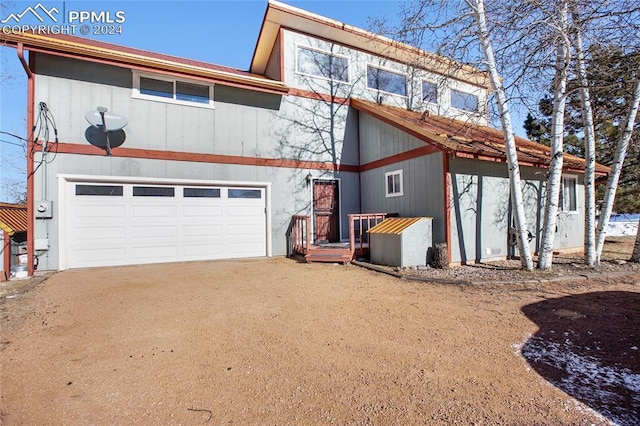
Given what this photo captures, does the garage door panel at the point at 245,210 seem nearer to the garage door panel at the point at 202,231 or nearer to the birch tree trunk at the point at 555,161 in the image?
the garage door panel at the point at 202,231

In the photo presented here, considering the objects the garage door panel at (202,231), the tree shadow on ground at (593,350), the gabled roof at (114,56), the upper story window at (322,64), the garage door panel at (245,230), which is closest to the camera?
the tree shadow on ground at (593,350)

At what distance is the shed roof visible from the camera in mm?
7184

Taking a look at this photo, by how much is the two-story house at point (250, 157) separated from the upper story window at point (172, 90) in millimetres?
32

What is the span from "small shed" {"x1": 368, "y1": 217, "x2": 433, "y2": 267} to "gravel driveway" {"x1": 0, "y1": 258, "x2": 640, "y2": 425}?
1.74 metres

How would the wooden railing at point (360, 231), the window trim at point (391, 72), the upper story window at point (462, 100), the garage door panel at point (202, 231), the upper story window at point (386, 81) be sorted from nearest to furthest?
the wooden railing at point (360, 231), the garage door panel at point (202, 231), the window trim at point (391, 72), the upper story window at point (386, 81), the upper story window at point (462, 100)

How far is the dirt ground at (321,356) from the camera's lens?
207 cm

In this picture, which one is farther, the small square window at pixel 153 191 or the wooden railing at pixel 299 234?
the wooden railing at pixel 299 234

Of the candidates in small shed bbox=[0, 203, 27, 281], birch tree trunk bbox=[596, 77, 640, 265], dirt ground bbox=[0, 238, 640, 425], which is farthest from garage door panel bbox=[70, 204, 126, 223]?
birch tree trunk bbox=[596, 77, 640, 265]

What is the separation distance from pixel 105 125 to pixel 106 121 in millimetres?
101

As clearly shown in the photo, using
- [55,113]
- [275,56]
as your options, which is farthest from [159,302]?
[275,56]

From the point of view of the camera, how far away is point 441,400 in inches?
85.4

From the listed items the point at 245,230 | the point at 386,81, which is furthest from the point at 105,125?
the point at 386,81

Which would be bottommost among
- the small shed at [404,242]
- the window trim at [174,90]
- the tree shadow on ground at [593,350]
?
the tree shadow on ground at [593,350]

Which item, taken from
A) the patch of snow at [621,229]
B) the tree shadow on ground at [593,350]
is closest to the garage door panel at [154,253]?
the tree shadow on ground at [593,350]
